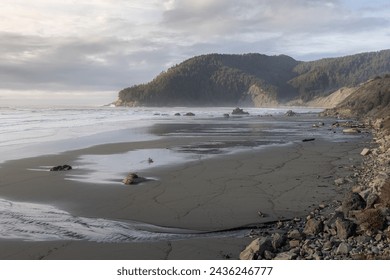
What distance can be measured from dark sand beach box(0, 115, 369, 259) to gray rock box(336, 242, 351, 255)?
1.88m

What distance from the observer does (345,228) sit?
7.74 metres

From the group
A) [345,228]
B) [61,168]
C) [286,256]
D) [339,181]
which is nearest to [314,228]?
[345,228]

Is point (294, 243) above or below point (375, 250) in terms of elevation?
below

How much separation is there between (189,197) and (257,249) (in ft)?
17.0

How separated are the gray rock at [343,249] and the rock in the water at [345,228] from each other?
0.69 metres

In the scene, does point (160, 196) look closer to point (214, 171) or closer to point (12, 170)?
point (214, 171)

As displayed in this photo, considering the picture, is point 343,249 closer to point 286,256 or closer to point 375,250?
point 375,250

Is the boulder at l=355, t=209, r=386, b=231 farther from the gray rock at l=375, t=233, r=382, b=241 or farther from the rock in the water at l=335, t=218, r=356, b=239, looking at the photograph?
the gray rock at l=375, t=233, r=382, b=241

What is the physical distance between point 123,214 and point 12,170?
8.58 metres

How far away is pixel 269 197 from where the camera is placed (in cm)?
1203

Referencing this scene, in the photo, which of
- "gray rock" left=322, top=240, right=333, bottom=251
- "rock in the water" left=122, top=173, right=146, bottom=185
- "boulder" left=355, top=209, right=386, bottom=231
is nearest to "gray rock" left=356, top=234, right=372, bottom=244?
"boulder" left=355, top=209, right=386, bottom=231

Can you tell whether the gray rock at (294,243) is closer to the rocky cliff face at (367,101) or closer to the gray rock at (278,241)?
the gray rock at (278,241)

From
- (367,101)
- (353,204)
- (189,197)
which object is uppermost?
(367,101)

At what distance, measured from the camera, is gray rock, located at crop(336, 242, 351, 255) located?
6805 mm
